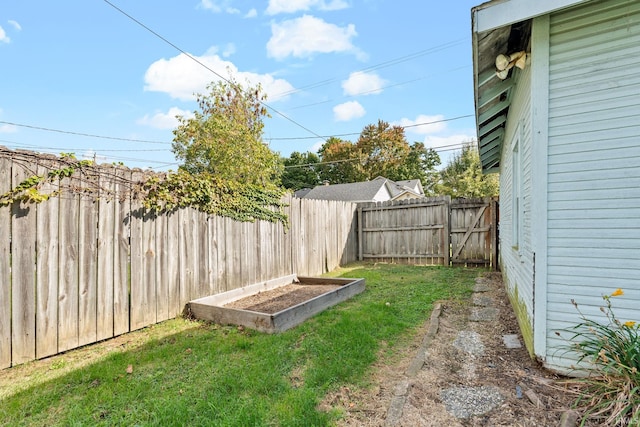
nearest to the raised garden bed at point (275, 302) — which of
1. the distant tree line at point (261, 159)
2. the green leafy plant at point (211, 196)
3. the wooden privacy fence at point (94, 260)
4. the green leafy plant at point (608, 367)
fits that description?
the wooden privacy fence at point (94, 260)

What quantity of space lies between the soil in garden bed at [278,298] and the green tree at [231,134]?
14.6 feet

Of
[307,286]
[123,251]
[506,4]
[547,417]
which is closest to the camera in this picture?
[547,417]

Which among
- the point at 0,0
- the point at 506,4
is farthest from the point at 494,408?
the point at 0,0

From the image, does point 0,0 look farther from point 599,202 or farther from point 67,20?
point 599,202

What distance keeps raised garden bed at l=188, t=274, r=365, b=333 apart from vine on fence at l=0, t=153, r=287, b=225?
1.33 meters

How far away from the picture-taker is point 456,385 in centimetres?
244

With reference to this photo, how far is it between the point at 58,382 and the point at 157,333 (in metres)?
1.19

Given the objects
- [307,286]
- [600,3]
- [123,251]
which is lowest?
[307,286]

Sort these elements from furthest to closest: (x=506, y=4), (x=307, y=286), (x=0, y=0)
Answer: (x=307, y=286) < (x=0, y=0) < (x=506, y=4)

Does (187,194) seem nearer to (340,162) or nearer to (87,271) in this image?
(87,271)

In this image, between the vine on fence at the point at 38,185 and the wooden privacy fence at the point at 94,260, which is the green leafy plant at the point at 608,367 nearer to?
the wooden privacy fence at the point at 94,260

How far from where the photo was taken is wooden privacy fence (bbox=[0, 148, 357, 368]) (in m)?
2.80

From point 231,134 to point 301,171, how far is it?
2492cm

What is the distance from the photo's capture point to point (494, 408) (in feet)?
6.86
